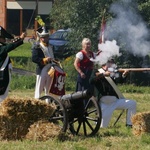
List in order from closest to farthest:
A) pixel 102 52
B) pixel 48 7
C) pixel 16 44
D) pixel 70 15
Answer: pixel 16 44 < pixel 102 52 < pixel 70 15 < pixel 48 7

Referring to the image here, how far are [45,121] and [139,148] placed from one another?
1.44m

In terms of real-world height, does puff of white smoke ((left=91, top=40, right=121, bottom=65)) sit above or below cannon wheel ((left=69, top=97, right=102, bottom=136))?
above

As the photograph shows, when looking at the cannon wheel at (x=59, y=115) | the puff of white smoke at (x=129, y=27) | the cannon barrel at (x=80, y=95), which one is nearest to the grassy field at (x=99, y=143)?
the cannon wheel at (x=59, y=115)

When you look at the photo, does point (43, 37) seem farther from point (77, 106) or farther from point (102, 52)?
point (77, 106)

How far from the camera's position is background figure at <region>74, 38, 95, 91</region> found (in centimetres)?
1154

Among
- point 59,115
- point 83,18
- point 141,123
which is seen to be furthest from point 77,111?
point 83,18

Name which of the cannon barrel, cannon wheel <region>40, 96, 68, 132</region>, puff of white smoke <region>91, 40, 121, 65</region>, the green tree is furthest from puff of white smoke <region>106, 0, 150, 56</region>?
cannon wheel <region>40, 96, 68, 132</region>

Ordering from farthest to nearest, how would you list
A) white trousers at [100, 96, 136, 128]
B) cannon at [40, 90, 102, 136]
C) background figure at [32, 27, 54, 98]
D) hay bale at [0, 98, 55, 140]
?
background figure at [32, 27, 54, 98], white trousers at [100, 96, 136, 128], cannon at [40, 90, 102, 136], hay bale at [0, 98, 55, 140]

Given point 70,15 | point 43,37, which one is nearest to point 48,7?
point 70,15

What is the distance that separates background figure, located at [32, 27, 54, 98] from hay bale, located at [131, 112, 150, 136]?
7.72ft

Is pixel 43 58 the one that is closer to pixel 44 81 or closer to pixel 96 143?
pixel 44 81

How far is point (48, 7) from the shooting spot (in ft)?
144

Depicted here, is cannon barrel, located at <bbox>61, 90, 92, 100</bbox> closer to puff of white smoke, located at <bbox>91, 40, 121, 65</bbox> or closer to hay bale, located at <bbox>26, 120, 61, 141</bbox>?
hay bale, located at <bbox>26, 120, 61, 141</bbox>

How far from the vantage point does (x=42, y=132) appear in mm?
9164
